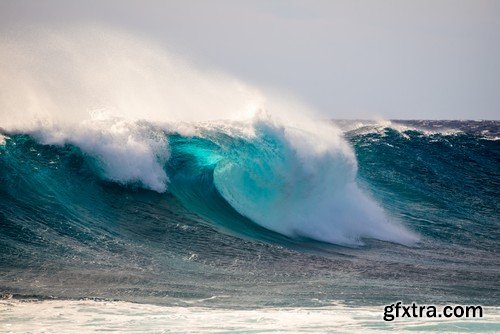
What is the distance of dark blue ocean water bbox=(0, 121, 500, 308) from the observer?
9719mm

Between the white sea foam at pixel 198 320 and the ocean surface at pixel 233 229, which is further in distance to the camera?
the ocean surface at pixel 233 229

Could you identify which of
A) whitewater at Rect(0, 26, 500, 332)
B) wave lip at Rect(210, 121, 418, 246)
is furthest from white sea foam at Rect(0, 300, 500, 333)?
wave lip at Rect(210, 121, 418, 246)

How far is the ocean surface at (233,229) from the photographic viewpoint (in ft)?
29.2

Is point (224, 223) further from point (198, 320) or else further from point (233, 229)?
point (198, 320)

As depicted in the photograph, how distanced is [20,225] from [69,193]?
83.6 inches

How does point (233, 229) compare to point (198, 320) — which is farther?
point (233, 229)

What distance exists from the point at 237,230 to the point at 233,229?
0.26 ft

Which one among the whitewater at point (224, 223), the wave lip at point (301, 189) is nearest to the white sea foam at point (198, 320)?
the whitewater at point (224, 223)

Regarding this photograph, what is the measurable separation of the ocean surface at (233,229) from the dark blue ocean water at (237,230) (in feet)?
0.13

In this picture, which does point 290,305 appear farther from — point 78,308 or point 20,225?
point 20,225

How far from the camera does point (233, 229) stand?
1401 cm

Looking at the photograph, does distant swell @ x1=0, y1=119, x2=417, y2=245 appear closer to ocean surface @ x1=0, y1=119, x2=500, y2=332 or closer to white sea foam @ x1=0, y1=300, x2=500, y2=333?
ocean surface @ x1=0, y1=119, x2=500, y2=332

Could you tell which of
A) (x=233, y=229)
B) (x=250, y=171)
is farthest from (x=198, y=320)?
(x=250, y=171)

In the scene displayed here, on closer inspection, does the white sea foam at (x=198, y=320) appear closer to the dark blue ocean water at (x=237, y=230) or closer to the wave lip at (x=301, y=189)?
the dark blue ocean water at (x=237, y=230)
